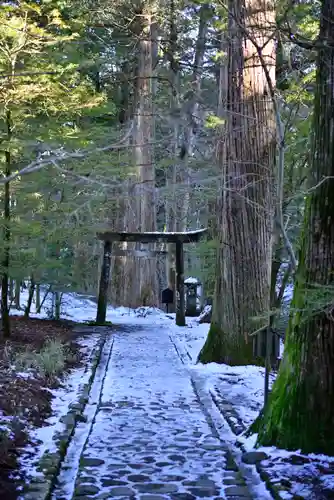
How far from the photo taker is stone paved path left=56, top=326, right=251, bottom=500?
4367 millimetres

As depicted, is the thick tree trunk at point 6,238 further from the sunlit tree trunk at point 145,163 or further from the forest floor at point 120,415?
the sunlit tree trunk at point 145,163

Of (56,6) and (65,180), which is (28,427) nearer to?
(65,180)

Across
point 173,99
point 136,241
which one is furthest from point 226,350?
point 173,99

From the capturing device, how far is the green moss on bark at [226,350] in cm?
953

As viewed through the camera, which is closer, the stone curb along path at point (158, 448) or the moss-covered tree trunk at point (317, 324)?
the stone curb along path at point (158, 448)

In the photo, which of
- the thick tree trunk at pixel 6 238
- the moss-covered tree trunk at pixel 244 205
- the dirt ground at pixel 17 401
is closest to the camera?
the dirt ground at pixel 17 401

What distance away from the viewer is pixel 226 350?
9.64m

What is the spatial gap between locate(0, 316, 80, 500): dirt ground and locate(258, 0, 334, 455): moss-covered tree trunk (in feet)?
7.45

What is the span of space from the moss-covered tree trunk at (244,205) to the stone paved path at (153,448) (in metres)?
1.18

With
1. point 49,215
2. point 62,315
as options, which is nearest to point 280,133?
point 49,215

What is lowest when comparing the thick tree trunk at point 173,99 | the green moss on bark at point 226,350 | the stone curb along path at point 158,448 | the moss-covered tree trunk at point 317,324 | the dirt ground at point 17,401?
the stone curb along path at point 158,448

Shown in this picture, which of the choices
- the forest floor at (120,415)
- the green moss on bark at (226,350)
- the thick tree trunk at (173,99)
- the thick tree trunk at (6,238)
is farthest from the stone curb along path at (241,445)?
the thick tree trunk at (173,99)

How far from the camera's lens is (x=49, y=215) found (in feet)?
49.5

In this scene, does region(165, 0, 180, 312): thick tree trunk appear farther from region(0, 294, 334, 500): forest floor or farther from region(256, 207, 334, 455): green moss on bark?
region(256, 207, 334, 455): green moss on bark
